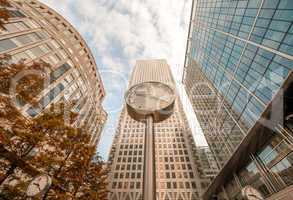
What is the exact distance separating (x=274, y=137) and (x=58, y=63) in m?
27.5

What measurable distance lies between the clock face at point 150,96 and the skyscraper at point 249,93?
3.33 m

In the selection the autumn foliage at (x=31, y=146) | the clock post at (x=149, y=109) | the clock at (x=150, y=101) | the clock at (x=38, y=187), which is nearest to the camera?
the clock post at (x=149, y=109)

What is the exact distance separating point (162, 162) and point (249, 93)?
32.3 m

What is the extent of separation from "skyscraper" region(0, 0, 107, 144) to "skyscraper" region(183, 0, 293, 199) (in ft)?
59.5

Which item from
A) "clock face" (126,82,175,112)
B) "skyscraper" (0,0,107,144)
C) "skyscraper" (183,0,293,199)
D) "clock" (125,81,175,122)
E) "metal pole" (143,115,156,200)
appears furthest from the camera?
"skyscraper" (0,0,107,144)

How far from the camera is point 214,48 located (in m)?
35.2

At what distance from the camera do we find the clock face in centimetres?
467

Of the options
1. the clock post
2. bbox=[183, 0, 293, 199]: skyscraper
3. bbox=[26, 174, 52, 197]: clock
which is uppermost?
bbox=[183, 0, 293, 199]: skyscraper

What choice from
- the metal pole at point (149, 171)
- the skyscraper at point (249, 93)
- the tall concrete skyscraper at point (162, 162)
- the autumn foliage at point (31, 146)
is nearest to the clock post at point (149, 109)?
the metal pole at point (149, 171)

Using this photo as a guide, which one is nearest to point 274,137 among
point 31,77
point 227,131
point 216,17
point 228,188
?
point 228,188

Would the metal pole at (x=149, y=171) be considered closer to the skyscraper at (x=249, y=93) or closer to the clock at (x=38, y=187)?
the clock at (x=38, y=187)

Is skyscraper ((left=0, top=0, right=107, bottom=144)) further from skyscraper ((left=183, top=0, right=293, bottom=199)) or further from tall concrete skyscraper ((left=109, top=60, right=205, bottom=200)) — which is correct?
skyscraper ((left=183, top=0, right=293, bottom=199))

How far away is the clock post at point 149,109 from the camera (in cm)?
280

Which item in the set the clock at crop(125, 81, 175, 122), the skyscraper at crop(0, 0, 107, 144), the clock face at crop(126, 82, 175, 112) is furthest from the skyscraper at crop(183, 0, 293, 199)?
the skyscraper at crop(0, 0, 107, 144)
